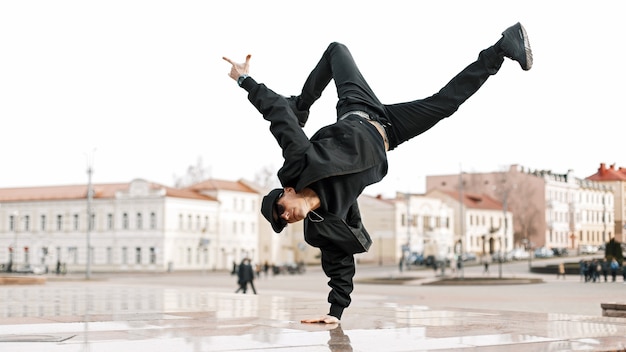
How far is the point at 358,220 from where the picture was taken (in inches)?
273

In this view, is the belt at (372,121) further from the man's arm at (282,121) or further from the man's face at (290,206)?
the man's face at (290,206)

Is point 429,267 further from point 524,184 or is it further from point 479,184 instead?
point 479,184

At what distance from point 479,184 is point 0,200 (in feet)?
231

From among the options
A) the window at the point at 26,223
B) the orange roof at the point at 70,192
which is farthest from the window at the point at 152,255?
the window at the point at 26,223

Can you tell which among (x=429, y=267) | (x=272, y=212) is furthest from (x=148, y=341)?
(x=429, y=267)

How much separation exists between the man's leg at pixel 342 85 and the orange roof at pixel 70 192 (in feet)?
244

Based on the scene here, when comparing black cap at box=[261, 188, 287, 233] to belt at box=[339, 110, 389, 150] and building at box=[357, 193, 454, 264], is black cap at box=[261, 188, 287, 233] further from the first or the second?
building at box=[357, 193, 454, 264]

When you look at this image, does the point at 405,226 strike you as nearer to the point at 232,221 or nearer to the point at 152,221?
the point at 232,221

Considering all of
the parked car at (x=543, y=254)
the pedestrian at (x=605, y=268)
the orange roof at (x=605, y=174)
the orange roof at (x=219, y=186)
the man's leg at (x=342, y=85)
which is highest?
the orange roof at (x=219, y=186)

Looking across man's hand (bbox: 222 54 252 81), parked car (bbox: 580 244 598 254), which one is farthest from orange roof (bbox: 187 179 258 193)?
man's hand (bbox: 222 54 252 81)

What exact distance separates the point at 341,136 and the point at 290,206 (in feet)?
2.29

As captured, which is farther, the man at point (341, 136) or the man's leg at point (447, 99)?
the man's leg at point (447, 99)

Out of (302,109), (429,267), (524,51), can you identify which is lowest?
(429,267)

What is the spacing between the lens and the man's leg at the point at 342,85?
6.58 meters
